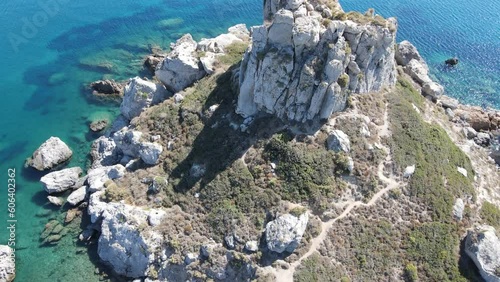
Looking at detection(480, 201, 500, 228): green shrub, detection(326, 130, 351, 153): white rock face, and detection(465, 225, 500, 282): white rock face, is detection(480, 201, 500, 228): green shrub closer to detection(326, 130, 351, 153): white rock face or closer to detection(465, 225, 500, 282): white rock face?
detection(465, 225, 500, 282): white rock face

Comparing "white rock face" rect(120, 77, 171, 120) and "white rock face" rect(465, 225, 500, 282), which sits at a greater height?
"white rock face" rect(465, 225, 500, 282)

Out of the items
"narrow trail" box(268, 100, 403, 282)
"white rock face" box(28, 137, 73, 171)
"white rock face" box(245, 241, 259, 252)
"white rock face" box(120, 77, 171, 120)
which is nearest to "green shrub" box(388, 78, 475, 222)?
"narrow trail" box(268, 100, 403, 282)

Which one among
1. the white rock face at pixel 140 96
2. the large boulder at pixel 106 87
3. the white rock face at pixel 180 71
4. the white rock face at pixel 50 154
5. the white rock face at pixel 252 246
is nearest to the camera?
the white rock face at pixel 252 246

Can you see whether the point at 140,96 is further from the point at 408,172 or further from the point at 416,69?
the point at 416,69

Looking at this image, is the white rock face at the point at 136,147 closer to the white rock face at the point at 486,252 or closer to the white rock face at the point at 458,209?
the white rock face at the point at 458,209

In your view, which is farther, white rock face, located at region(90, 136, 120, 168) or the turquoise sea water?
white rock face, located at region(90, 136, 120, 168)

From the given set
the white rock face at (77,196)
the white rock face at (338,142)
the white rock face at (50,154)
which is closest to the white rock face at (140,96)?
the white rock face at (50,154)
